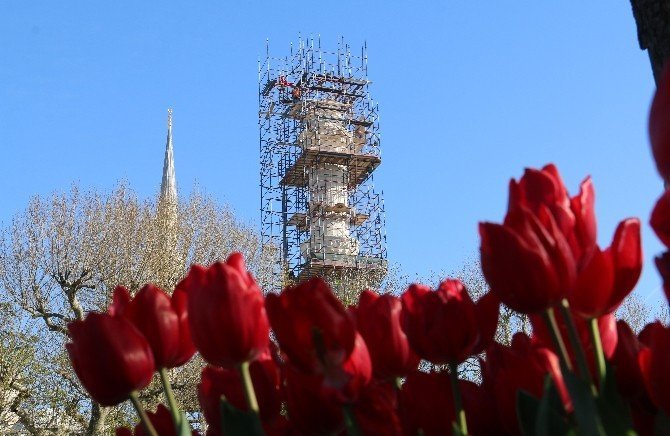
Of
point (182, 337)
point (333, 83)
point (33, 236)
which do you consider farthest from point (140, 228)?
point (333, 83)

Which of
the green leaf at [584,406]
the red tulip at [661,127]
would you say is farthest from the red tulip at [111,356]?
the red tulip at [661,127]

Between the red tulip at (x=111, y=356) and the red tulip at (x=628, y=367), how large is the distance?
49cm

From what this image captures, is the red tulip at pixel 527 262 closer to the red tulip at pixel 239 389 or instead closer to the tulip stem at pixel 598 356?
the tulip stem at pixel 598 356

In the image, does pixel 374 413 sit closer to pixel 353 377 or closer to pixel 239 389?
pixel 353 377

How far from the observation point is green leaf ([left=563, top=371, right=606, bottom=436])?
602 mm

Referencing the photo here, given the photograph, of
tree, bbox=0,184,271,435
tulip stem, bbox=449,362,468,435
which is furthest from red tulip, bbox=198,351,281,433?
tree, bbox=0,184,271,435

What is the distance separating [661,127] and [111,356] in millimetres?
573

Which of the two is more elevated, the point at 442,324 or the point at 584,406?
the point at 442,324

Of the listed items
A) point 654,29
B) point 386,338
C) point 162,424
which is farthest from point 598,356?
point 654,29

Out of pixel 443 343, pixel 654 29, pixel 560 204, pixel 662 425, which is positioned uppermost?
pixel 654 29

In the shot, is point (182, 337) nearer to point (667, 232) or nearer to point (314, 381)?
point (314, 381)

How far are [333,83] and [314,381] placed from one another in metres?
44.7

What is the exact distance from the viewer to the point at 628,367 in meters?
0.77

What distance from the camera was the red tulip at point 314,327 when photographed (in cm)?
73
